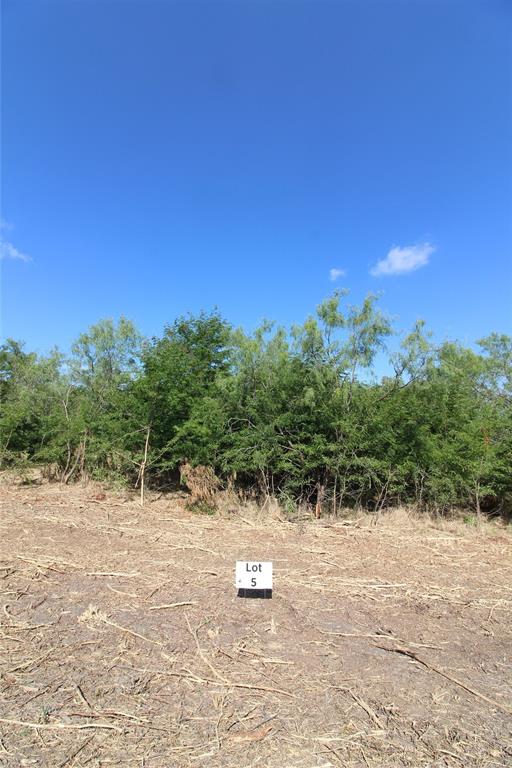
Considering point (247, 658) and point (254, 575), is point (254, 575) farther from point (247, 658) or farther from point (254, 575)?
point (247, 658)

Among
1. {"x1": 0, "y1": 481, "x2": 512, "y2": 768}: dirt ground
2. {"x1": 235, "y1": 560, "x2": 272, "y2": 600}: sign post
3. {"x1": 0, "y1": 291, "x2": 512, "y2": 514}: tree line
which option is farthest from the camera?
{"x1": 0, "y1": 291, "x2": 512, "y2": 514}: tree line

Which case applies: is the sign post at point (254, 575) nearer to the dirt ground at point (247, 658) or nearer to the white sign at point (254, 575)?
the white sign at point (254, 575)

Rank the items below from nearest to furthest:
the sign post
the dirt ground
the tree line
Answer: the dirt ground < the sign post < the tree line

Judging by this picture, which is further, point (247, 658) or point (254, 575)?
point (254, 575)

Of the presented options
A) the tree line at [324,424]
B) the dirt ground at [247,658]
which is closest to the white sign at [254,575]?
the dirt ground at [247,658]

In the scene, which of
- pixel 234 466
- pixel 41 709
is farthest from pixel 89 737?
pixel 234 466

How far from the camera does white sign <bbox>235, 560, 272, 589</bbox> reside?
3.92 m

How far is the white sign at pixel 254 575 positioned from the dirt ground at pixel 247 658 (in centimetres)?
19

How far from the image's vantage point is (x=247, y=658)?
2.96m

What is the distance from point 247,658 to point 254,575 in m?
1.00

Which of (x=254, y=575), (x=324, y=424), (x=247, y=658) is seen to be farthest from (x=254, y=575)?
(x=324, y=424)

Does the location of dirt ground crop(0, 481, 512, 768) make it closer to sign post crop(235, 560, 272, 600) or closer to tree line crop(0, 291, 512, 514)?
sign post crop(235, 560, 272, 600)

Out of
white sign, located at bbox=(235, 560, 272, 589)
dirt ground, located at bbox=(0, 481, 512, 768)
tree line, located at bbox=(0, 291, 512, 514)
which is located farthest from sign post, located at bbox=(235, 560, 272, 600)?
tree line, located at bbox=(0, 291, 512, 514)

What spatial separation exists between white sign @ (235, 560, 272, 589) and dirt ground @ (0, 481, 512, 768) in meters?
0.19
